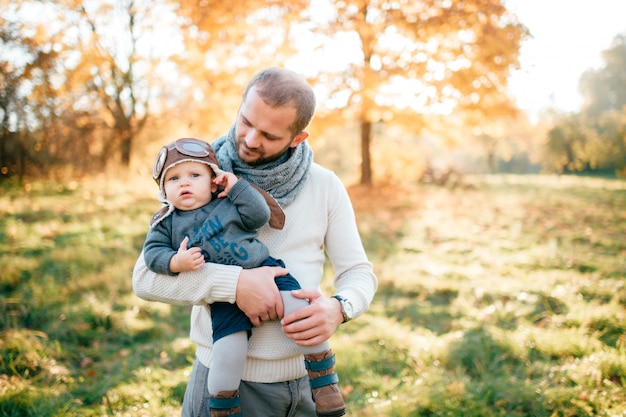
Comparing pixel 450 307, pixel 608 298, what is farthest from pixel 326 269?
pixel 608 298

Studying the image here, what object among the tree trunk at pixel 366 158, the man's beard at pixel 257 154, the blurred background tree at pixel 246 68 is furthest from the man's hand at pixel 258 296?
the tree trunk at pixel 366 158

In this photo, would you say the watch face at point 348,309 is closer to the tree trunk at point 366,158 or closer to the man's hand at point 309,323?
the man's hand at point 309,323

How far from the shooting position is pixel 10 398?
2.77 m

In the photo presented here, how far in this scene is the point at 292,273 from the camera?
175 cm

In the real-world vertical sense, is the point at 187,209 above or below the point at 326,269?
above

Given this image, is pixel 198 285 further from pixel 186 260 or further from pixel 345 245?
pixel 345 245

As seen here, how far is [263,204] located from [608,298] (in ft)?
15.3

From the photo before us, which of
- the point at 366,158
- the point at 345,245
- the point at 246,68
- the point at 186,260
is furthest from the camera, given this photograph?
the point at 366,158

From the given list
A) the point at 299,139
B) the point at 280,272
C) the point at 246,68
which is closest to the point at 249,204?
the point at 280,272

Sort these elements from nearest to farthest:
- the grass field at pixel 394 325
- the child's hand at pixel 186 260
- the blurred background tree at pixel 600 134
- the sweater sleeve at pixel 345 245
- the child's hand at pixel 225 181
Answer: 1. the child's hand at pixel 186 260
2. the child's hand at pixel 225 181
3. the sweater sleeve at pixel 345 245
4. the grass field at pixel 394 325
5. the blurred background tree at pixel 600 134

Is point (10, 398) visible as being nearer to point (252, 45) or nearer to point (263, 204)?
point (263, 204)

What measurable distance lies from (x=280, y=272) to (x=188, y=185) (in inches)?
18.5

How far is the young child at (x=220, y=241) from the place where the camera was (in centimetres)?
153

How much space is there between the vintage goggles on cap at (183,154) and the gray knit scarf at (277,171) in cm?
7
